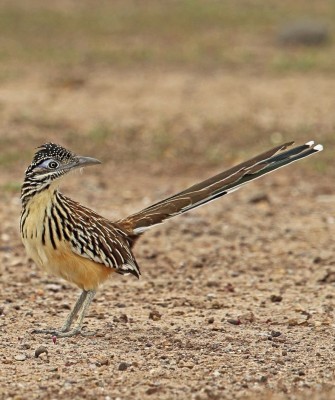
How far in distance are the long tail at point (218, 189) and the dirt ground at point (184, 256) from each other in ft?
2.28

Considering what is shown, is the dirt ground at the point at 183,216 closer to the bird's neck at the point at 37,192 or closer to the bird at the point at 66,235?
the bird at the point at 66,235

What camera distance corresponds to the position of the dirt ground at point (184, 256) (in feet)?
20.6

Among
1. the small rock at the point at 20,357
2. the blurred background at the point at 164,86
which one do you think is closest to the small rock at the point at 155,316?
the small rock at the point at 20,357

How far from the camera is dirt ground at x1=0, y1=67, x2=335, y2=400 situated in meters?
6.27

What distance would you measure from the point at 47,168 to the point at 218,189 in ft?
4.59

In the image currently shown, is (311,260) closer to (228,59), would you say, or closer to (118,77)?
(118,77)

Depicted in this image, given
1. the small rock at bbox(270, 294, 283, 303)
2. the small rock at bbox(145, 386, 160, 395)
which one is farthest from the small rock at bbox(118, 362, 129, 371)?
the small rock at bbox(270, 294, 283, 303)

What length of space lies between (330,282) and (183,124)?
7.59 m

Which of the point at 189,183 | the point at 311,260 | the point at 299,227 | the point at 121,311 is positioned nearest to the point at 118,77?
the point at 189,183

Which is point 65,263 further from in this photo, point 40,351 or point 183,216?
point 183,216

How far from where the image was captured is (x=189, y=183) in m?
13.3

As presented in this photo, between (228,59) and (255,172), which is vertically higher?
(228,59)

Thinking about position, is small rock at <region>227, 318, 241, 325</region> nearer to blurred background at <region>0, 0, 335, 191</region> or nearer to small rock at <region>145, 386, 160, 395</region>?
small rock at <region>145, 386, 160, 395</region>

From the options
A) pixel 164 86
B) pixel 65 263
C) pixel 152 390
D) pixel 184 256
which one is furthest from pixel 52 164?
pixel 164 86
